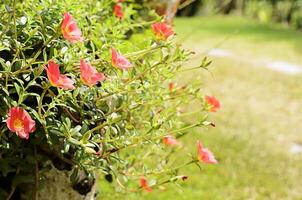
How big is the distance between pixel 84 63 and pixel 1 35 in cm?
24

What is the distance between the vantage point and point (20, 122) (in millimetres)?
1611

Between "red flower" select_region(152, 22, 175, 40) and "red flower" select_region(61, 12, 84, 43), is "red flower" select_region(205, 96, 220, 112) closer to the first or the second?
"red flower" select_region(152, 22, 175, 40)

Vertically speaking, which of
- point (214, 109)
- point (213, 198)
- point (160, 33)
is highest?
point (160, 33)

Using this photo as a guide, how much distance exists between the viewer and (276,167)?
17.5 ft

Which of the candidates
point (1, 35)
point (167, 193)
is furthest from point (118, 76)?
point (167, 193)

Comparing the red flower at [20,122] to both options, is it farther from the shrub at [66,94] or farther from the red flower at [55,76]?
the red flower at [55,76]

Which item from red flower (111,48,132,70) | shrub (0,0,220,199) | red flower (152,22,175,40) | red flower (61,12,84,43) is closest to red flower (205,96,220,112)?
shrub (0,0,220,199)

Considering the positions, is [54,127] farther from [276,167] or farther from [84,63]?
[276,167]

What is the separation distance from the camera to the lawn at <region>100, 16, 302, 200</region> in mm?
4438

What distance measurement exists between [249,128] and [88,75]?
542 centimetres

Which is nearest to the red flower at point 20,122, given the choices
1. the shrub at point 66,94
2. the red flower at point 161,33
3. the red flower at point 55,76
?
the shrub at point 66,94

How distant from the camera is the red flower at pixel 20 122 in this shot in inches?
62.9

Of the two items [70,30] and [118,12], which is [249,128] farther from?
[70,30]

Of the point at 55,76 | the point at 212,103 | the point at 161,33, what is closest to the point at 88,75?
the point at 55,76
